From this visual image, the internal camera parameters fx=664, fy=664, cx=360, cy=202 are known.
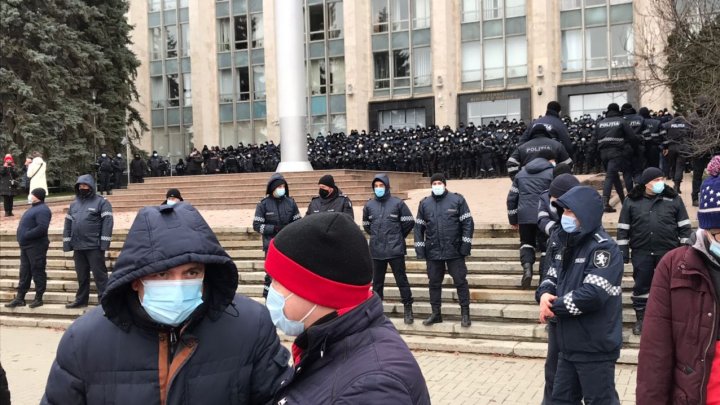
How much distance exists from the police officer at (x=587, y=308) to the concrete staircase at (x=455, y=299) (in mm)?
3033

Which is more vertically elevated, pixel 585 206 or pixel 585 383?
pixel 585 206

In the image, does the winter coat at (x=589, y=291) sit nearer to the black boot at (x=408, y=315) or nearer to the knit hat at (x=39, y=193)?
the black boot at (x=408, y=315)

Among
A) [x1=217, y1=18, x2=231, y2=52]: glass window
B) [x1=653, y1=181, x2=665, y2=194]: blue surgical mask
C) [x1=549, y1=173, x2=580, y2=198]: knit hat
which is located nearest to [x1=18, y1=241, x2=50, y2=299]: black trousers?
[x1=549, y1=173, x2=580, y2=198]: knit hat

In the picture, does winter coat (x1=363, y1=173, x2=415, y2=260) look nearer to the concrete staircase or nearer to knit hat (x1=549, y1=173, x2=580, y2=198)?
the concrete staircase

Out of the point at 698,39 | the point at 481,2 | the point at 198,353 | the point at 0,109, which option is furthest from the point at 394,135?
the point at 198,353

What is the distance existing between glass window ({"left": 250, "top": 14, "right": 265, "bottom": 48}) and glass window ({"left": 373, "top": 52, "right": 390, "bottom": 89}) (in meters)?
7.52

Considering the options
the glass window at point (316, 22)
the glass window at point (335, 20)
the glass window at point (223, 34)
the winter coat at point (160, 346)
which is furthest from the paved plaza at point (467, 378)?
the glass window at point (223, 34)

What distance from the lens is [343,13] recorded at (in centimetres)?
3897

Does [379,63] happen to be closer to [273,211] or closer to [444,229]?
[273,211]

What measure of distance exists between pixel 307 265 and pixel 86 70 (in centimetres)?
3019

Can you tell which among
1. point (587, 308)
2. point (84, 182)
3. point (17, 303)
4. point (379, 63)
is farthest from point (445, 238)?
point (379, 63)

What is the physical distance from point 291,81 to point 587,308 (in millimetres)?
19440

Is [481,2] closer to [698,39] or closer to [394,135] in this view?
[394,135]

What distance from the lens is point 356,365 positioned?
5.63 feet
